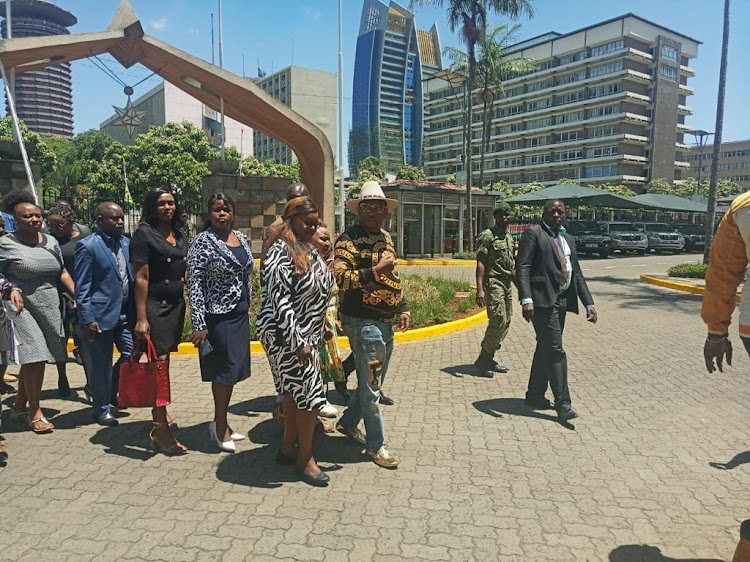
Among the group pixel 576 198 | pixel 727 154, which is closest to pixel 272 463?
pixel 576 198

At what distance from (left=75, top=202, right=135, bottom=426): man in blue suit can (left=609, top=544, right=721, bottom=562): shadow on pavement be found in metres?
3.62

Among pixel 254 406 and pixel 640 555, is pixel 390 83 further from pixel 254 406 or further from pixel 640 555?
pixel 640 555

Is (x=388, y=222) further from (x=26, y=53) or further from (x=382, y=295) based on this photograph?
(x=382, y=295)

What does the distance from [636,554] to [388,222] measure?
21.0 m

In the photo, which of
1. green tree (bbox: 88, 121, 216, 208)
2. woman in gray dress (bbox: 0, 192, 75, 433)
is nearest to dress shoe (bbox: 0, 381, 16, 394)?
woman in gray dress (bbox: 0, 192, 75, 433)

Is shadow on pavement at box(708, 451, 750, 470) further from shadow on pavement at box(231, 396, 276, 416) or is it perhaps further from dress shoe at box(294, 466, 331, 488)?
shadow on pavement at box(231, 396, 276, 416)

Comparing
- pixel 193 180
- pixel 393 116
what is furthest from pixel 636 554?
pixel 393 116

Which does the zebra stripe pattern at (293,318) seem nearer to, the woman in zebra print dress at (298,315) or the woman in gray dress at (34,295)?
the woman in zebra print dress at (298,315)

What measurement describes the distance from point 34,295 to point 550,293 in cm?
432

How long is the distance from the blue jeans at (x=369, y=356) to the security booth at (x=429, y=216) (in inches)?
749

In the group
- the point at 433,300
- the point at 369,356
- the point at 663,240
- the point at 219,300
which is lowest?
the point at 433,300

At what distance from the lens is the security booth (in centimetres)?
2316

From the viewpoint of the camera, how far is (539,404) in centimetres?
505

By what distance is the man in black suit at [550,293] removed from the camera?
15.5 feet
